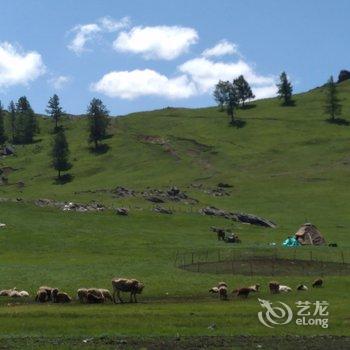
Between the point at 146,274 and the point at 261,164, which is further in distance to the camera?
the point at 261,164

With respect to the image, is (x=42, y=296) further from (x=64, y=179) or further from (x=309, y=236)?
(x=64, y=179)

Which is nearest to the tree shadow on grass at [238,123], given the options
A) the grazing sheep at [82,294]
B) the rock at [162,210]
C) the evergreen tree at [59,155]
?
the evergreen tree at [59,155]

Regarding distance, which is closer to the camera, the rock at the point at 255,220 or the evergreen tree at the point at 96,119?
the rock at the point at 255,220

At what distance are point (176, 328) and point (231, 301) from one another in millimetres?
10847

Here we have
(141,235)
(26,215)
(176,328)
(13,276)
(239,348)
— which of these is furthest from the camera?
(26,215)

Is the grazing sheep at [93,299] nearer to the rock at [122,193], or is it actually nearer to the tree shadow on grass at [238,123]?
the rock at [122,193]

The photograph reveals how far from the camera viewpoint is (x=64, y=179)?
149 m

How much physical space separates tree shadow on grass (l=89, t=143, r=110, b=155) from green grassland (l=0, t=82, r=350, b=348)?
1834mm

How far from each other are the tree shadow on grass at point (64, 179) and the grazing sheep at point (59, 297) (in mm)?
107449

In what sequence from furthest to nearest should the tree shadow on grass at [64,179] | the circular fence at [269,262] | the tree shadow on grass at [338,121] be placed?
1. the tree shadow on grass at [338,121]
2. the tree shadow on grass at [64,179]
3. the circular fence at [269,262]

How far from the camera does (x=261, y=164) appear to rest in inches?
5901

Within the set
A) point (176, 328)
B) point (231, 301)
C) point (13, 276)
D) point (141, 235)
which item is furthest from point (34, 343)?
point (141, 235)

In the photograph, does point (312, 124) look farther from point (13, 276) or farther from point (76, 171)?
point (13, 276)

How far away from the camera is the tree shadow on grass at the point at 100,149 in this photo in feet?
560
